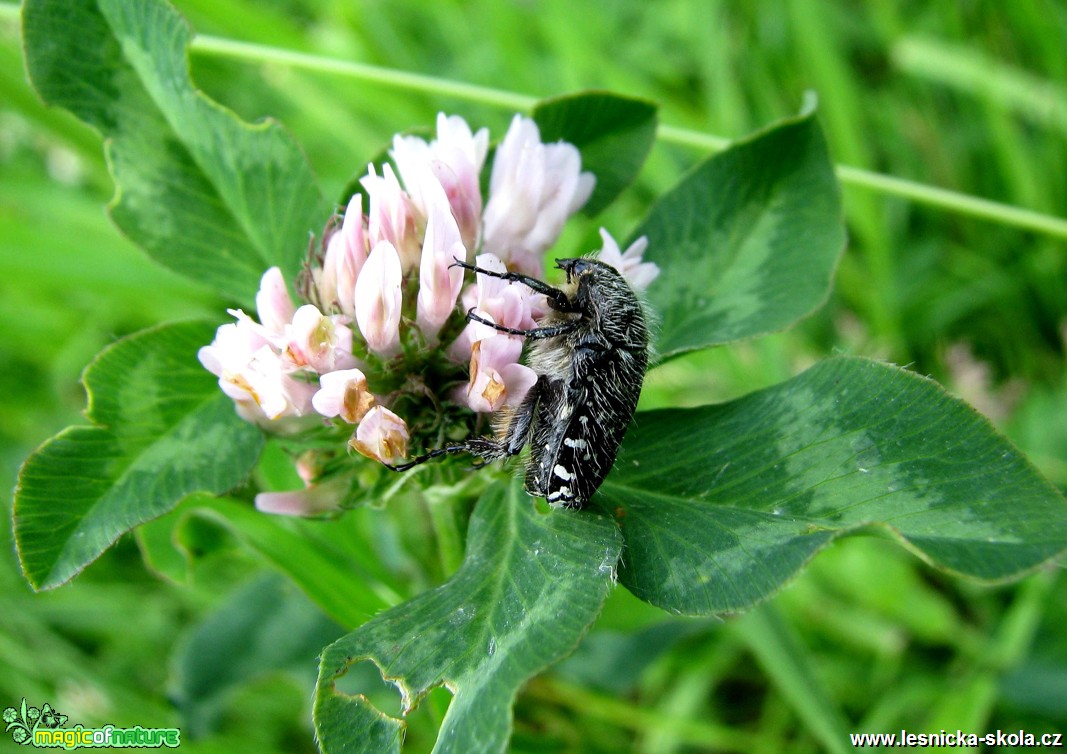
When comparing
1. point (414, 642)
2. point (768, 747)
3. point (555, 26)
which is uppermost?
point (555, 26)

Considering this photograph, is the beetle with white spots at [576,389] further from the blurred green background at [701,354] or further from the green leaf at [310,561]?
the blurred green background at [701,354]

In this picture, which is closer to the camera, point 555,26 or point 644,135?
point 644,135

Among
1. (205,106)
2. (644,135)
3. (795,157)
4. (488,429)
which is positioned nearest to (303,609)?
→ (488,429)

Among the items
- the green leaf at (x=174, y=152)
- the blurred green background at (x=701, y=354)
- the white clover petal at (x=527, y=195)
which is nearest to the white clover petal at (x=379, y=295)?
the white clover petal at (x=527, y=195)

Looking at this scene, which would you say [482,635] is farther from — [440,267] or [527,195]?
[527,195]

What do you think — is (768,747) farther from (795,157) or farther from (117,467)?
(117,467)

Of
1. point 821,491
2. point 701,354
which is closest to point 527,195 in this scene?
point 821,491

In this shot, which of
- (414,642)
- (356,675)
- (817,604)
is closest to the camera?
(414,642)
